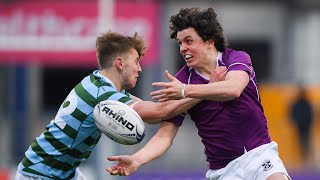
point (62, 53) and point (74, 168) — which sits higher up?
point (74, 168)

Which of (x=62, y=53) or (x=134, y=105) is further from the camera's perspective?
(x=62, y=53)

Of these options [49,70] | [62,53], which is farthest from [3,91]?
[62,53]

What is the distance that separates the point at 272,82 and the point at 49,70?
549 cm

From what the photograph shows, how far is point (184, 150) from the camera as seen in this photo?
2192cm

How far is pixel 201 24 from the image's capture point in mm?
7793

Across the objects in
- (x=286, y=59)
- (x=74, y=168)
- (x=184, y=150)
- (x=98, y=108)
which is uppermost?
(x=98, y=108)

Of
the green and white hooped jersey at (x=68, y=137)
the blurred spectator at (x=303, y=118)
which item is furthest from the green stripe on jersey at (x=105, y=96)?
the blurred spectator at (x=303, y=118)

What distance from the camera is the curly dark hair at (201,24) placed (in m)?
7.81

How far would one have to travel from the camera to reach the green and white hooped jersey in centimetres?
770

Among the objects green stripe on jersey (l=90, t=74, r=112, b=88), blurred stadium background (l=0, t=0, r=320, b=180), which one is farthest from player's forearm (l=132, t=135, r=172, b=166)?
blurred stadium background (l=0, t=0, r=320, b=180)

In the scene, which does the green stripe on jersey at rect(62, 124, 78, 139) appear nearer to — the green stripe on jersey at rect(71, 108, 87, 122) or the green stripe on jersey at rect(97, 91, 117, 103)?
the green stripe on jersey at rect(71, 108, 87, 122)

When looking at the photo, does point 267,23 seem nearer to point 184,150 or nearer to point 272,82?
point 272,82

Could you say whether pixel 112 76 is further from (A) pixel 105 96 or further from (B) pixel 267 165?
(B) pixel 267 165

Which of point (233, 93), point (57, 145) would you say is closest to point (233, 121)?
point (233, 93)
